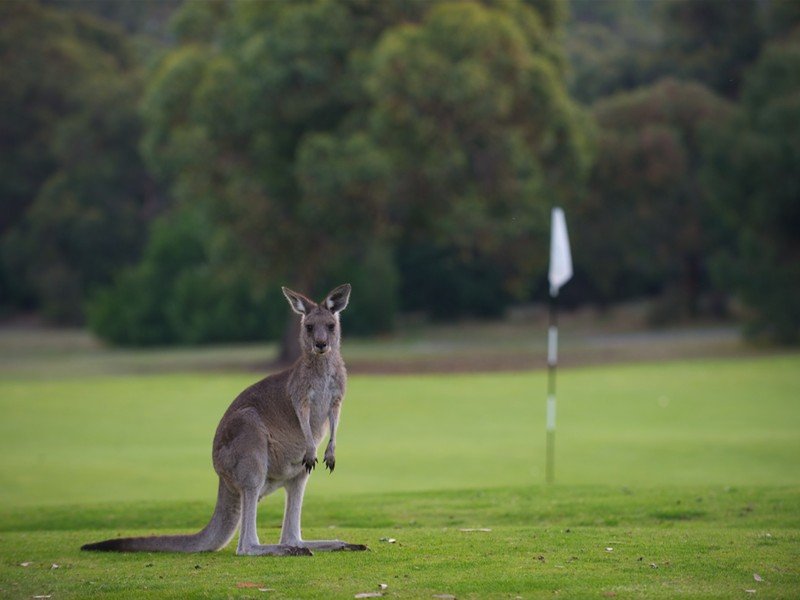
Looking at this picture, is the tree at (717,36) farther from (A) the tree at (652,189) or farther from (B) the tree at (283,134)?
(B) the tree at (283,134)

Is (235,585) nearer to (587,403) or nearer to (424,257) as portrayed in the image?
(587,403)

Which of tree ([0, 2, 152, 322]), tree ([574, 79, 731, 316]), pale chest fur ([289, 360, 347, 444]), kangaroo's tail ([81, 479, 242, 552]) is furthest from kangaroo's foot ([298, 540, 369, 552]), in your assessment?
tree ([0, 2, 152, 322])

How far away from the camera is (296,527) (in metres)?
7.81

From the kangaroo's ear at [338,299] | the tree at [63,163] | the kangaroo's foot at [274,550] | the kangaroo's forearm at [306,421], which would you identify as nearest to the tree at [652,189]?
the tree at [63,163]

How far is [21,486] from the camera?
14.3 m

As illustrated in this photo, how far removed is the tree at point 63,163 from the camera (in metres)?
52.2

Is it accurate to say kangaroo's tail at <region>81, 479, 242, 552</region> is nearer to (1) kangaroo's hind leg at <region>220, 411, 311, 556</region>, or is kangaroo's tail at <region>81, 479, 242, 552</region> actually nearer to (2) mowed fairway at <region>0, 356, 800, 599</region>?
(2) mowed fairway at <region>0, 356, 800, 599</region>

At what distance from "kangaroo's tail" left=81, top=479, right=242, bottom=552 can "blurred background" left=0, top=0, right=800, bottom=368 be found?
23.5 metres

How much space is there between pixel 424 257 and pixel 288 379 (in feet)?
137

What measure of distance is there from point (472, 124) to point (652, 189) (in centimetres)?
1371

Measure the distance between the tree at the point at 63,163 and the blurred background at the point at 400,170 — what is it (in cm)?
12

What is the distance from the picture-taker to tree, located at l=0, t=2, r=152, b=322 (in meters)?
52.2

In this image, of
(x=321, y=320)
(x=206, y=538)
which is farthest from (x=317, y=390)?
(x=206, y=538)

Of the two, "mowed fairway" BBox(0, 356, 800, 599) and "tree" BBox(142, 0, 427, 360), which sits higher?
"tree" BBox(142, 0, 427, 360)
